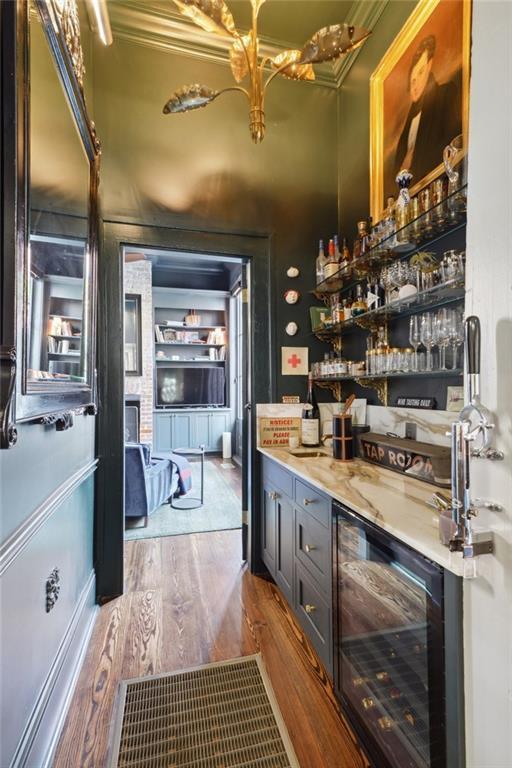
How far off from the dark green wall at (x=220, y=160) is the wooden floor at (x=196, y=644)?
141cm

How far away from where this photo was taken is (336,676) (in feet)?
4.50

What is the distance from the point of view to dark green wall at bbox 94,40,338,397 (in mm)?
2289

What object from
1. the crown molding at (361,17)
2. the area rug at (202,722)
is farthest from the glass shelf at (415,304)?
the crown molding at (361,17)

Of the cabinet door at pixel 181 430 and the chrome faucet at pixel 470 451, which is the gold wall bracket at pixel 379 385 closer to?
the chrome faucet at pixel 470 451

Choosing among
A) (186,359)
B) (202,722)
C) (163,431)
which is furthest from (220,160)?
(163,431)

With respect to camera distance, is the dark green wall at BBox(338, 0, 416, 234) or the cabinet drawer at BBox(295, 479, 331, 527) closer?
the cabinet drawer at BBox(295, 479, 331, 527)

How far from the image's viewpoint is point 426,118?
177cm

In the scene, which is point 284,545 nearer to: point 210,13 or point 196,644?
point 196,644

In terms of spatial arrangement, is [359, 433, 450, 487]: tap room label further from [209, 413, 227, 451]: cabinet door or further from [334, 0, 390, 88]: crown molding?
[209, 413, 227, 451]: cabinet door

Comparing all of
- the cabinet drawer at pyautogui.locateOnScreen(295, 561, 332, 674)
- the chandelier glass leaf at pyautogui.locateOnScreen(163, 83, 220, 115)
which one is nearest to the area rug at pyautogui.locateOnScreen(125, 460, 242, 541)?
the cabinet drawer at pyautogui.locateOnScreen(295, 561, 332, 674)

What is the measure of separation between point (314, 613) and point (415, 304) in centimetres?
149

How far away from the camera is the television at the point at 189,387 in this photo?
6.46 meters

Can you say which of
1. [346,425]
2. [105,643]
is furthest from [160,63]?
[105,643]

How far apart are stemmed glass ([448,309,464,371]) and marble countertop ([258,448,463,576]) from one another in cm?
55
